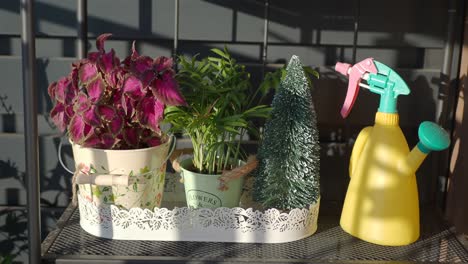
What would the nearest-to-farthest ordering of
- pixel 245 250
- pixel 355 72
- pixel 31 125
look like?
pixel 31 125
pixel 245 250
pixel 355 72

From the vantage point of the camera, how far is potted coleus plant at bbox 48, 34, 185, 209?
97 centimetres

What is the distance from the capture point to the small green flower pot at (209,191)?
1063 mm

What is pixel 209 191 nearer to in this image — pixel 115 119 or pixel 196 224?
pixel 196 224

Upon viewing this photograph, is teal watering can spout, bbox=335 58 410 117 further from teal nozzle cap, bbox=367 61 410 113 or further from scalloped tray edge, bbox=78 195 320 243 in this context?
scalloped tray edge, bbox=78 195 320 243

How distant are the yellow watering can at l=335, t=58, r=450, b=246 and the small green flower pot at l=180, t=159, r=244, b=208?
235 millimetres

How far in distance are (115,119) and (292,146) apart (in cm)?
32

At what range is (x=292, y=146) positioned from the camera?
1037 mm

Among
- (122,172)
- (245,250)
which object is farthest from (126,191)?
(245,250)

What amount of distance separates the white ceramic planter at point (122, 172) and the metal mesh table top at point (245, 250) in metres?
0.08

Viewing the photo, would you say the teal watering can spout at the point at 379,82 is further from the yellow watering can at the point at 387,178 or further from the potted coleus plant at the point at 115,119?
the potted coleus plant at the point at 115,119

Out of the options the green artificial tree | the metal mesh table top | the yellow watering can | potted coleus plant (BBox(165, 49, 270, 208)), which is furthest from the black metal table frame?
the yellow watering can

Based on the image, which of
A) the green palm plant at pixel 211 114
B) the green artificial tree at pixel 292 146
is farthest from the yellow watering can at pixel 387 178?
the green palm plant at pixel 211 114

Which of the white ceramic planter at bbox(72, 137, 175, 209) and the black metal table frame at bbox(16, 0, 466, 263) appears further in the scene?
the white ceramic planter at bbox(72, 137, 175, 209)

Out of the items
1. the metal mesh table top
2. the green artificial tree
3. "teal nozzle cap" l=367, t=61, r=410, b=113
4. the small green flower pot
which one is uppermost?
"teal nozzle cap" l=367, t=61, r=410, b=113
